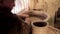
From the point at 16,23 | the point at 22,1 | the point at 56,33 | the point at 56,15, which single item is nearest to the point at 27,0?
the point at 22,1

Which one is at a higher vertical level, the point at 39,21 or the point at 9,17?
the point at 9,17

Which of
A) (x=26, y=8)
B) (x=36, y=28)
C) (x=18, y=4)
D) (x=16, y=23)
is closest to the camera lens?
(x=16, y=23)

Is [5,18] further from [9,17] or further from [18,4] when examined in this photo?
[18,4]

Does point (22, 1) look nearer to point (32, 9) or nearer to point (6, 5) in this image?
point (32, 9)

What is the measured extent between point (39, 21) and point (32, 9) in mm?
346

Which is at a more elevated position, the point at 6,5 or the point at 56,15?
the point at 6,5

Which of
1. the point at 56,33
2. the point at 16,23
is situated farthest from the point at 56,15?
the point at 16,23

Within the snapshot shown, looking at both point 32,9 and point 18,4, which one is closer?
point 18,4

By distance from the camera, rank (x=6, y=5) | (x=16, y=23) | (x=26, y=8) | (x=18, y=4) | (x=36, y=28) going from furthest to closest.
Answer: (x=26, y=8), (x=18, y=4), (x=36, y=28), (x=16, y=23), (x=6, y=5)

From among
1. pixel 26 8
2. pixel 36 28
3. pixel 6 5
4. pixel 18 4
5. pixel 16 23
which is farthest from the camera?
pixel 26 8

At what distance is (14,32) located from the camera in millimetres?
713

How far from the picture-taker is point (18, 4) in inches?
55.0

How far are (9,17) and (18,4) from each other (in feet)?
2.39

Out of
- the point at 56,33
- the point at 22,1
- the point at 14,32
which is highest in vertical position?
the point at 22,1
